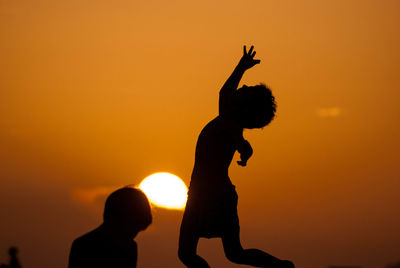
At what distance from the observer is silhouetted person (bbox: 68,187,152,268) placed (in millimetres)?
4707

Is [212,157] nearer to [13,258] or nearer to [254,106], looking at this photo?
[254,106]

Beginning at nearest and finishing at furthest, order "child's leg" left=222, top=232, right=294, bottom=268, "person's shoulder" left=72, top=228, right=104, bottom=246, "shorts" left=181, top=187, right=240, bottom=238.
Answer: "person's shoulder" left=72, top=228, right=104, bottom=246
"shorts" left=181, top=187, right=240, bottom=238
"child's leg" left=222, top=232, right=294, bottom=268

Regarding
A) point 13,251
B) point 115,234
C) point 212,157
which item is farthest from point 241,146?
point 13,251

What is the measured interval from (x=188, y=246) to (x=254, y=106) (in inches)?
54.0

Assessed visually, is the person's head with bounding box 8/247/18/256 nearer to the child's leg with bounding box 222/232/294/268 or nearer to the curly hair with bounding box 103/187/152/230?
the child's leg with bounding box 222/232/294/268

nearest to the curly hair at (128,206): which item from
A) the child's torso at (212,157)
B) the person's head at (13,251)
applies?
the child's torso at (212,157)

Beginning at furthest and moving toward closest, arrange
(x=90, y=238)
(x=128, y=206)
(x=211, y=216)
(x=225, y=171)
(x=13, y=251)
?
1. (x=13, y=251)
2. (x=225, y=171)
3. (x=211, y=216)
4. (x=90, y=238)
5. (x=128, y=206)

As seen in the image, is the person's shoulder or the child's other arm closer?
the person's shoulder

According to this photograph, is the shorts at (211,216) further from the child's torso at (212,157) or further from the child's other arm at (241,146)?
the child's other arm at (241,146)

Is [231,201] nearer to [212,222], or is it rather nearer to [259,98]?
[212,222]

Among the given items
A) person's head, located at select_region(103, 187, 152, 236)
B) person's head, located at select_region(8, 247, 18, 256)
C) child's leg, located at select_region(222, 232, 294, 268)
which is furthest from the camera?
person's head, located at select_region(8, 247, 18, 256)

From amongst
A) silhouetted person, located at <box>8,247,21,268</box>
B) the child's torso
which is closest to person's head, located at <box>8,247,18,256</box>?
silhouetted person, located at <box>8,247,21,268</box>

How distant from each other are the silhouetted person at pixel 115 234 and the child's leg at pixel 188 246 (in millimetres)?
1758

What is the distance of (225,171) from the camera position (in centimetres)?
705
